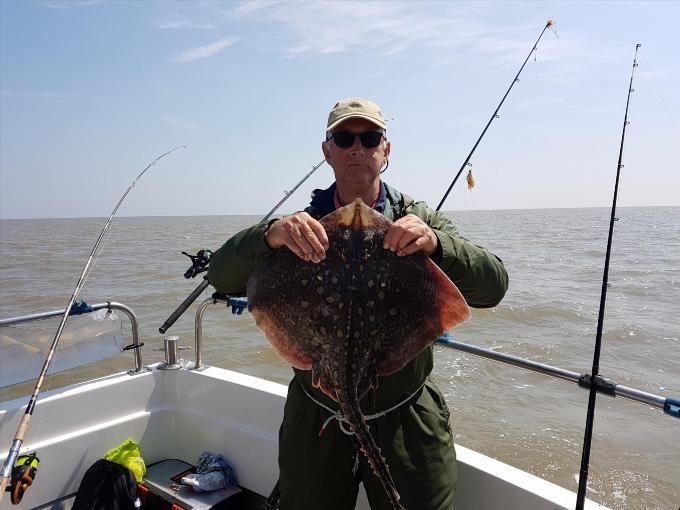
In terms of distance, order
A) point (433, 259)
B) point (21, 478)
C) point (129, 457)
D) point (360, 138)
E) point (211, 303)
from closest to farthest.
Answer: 1. point (433, 259)
2. point (360, 138)
3. point (21, 478)
4. point (129, 457)
5. point (211, 303)

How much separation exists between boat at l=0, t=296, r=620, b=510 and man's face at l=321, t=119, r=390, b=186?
1.55 meters

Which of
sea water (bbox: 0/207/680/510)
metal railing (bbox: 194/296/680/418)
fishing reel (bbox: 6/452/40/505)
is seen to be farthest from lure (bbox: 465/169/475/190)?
fishing reel (bbox: 6/452/40/505)

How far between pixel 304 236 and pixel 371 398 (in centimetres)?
88

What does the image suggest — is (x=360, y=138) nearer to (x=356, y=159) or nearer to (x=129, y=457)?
(x=356, y=159)

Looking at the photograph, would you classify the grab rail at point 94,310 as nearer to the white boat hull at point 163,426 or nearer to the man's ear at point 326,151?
the white boat hull at point 163,426

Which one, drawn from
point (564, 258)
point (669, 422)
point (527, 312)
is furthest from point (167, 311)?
point (564, 258)

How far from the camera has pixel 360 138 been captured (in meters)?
2.46

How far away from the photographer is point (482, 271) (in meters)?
2.18

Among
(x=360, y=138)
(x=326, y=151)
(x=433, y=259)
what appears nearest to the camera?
(x=433, y=259)

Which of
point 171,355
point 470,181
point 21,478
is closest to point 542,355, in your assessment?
point 470,181

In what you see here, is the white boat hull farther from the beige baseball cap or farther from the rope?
the beige baseball cap

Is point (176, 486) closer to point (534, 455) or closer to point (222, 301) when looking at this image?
point (222, 301)

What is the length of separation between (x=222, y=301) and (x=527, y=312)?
37.5 feet

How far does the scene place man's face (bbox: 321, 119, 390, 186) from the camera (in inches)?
97.0
